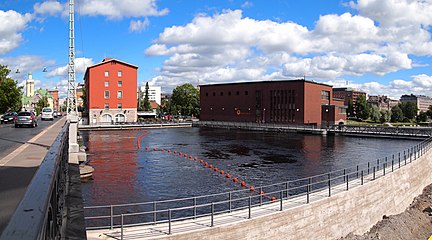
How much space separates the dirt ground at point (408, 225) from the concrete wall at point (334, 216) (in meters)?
0.41

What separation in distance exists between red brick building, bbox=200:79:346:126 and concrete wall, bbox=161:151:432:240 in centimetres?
5681

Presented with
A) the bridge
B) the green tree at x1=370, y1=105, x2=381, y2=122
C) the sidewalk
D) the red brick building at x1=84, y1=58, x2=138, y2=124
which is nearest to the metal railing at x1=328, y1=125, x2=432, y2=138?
the bridge

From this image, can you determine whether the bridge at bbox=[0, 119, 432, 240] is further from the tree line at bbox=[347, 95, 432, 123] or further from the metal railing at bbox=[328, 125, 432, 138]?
the tree line at bbox=[347, 95, 432, 123]

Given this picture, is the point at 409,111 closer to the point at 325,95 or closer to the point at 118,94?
the point at 325,95

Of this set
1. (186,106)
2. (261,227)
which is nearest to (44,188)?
(261,227)

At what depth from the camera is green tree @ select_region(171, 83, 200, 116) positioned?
135m

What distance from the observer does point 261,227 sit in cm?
1469

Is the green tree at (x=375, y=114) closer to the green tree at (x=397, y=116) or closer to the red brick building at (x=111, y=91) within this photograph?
the green tree at (x=397, y=116)

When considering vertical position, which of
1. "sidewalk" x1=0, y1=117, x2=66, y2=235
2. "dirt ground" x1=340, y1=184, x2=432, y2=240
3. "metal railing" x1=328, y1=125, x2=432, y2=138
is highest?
"sidewalk" x1=0, y1=117, x2=66, y2=235

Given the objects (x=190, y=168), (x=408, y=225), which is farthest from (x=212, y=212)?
(x=190, y=168)

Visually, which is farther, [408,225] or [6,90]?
[6,90]

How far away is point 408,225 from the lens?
25.0m

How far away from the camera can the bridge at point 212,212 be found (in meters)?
4.47

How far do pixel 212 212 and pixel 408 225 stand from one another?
706 inches
